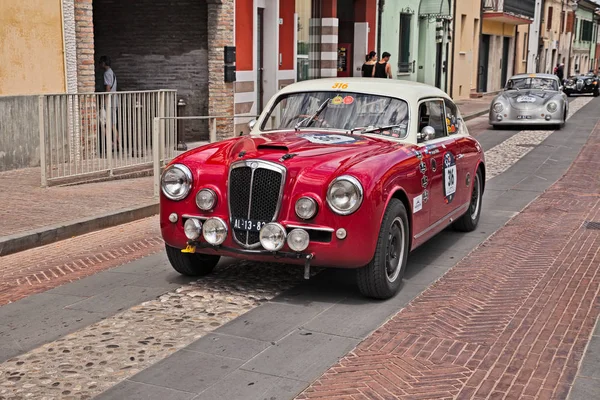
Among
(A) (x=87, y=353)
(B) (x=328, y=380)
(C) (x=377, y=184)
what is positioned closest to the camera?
(B) (x=328, y=380)

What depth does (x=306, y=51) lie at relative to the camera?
22.8 meters

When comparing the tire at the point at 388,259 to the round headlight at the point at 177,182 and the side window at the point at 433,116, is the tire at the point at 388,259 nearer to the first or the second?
the side window at the point at 433,116

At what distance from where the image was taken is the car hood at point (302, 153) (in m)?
5.91

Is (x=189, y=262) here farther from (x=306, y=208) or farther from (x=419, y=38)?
(x=419, y=38)

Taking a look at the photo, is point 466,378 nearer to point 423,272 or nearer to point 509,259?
point 423,272

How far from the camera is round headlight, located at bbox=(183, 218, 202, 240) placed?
6.15m

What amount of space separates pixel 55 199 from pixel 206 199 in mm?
4605

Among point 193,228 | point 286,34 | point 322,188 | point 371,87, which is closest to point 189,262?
point 193,228

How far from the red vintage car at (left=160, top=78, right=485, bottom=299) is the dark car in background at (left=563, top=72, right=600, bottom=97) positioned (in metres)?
36.8

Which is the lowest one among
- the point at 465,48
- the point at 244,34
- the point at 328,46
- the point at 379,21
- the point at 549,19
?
the point at 328,46

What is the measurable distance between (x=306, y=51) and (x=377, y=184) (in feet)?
57.1

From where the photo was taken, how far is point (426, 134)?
275 inches

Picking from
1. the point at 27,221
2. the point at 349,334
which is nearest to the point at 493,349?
the point at 349,334

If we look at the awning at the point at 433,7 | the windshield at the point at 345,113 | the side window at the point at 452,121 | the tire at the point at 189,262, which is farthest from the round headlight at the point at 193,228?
the awning at the point at 433,7
